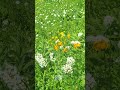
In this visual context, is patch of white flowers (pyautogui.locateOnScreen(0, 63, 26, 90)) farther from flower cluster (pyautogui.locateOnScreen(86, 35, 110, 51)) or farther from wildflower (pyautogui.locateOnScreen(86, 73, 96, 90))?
flower cluster (pyautogui.locateOnScreen(86, 35, 110, 51))

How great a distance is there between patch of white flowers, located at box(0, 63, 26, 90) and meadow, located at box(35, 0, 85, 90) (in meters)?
0.19

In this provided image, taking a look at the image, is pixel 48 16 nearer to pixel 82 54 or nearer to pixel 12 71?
pixel 82 54

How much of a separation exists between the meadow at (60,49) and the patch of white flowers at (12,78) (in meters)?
0.19

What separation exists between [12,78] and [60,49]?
81cm

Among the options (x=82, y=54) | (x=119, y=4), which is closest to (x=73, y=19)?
(x=119, y=4)

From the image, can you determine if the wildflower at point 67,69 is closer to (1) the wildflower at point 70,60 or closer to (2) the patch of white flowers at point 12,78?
(1) the wildflower at point 70,60

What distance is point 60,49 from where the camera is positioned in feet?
15.2

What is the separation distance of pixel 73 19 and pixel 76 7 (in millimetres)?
501

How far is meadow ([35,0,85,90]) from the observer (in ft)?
13.6

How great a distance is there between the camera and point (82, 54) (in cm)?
460

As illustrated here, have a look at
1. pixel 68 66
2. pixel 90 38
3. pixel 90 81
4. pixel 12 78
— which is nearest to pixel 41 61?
pixel 68 66

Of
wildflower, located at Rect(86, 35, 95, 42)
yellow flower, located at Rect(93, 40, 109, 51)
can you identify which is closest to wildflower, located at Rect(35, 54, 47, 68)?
yellow flower, located at Rect(93, 40, 109, 51)

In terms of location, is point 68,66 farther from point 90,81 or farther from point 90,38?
point 90,38

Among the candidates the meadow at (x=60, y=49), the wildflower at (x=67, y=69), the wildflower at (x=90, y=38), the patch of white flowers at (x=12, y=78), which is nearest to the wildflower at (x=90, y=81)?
the meadow at (x=60, y=49)
